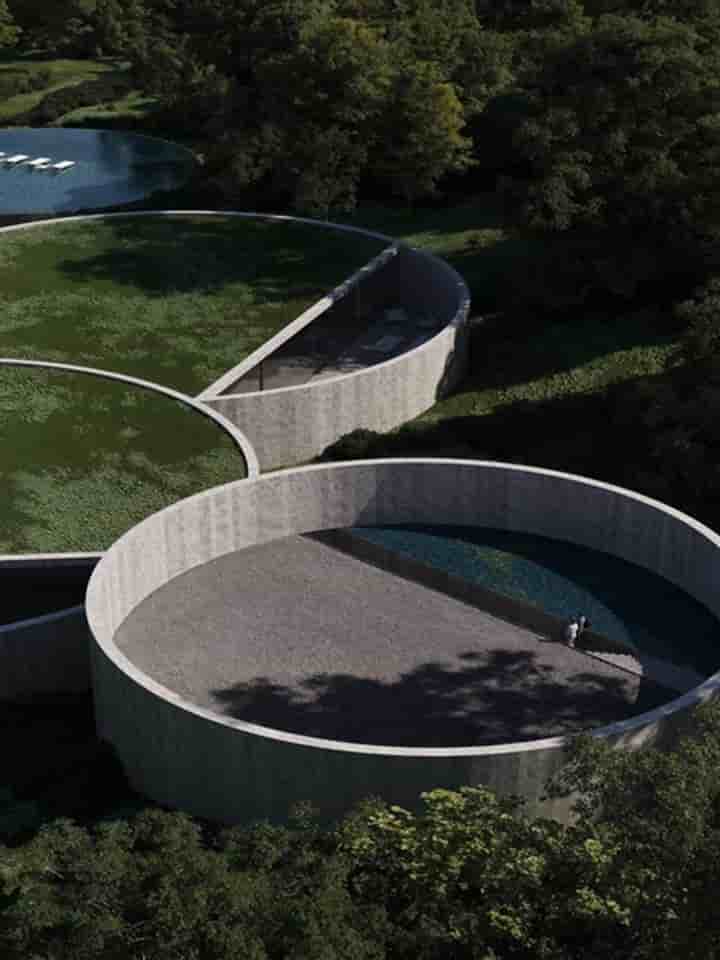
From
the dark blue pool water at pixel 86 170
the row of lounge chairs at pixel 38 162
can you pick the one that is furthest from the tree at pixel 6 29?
the row of lounge chairs at pixel 38 162

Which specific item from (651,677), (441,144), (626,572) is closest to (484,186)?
(441,144)

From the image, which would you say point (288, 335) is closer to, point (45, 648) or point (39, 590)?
point (39, 590)

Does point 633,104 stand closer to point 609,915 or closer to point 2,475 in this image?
point 2,475

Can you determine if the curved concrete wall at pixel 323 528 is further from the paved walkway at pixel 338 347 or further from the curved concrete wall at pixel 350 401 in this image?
the paved walkway at pixel 338 347

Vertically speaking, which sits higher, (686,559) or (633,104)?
(633,104)

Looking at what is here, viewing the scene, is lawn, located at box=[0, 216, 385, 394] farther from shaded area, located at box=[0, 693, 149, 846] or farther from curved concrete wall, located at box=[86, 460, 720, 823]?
shaded area, located at box=[0, 693, 149, 846]

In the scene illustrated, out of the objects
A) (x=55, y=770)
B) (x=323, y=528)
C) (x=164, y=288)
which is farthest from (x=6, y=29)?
(x=55, y=770)
